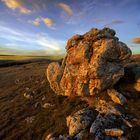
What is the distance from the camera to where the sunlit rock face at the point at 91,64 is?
2541 centimetres

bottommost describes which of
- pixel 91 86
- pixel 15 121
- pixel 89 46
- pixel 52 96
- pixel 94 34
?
pixel 15 121

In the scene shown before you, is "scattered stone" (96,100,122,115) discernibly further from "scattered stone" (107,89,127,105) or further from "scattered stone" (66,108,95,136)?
"scattered stone" (66,108,95,136)

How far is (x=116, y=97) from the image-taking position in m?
23.9

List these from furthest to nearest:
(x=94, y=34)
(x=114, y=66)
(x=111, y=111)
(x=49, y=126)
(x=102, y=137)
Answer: (x=94, y=34)
(x=114, y=66)
(x=49, y=126)
(x=111, y=111)
(x=102, y=137)

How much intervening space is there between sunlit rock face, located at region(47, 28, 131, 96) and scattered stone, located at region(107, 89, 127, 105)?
120 centimetres

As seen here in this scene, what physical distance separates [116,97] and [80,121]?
5967 mm

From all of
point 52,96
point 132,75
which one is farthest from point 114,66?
point 52,96

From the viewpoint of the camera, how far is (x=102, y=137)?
18.2m

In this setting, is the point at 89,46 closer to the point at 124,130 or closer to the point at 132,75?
the point at 132,75

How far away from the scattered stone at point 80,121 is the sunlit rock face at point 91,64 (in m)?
4.47

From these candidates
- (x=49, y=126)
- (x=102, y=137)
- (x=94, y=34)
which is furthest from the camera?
(x=94, y=34)

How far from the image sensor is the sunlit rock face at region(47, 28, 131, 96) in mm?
25406

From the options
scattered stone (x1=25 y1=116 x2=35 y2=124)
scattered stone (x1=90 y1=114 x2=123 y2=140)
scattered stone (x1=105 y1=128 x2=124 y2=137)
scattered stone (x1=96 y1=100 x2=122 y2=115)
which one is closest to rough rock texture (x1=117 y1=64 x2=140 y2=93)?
scattered stone (x1=96 y1=100 x2=122 y2=115)

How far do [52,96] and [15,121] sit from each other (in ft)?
23.4
